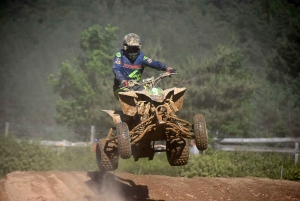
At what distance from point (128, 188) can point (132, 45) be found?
4.70 meters

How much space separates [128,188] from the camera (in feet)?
44.2

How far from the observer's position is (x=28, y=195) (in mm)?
12312

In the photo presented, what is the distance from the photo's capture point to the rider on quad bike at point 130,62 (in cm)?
1096

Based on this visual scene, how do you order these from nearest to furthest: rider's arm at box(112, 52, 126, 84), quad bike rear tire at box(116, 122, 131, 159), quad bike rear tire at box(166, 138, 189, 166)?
1. quad bike rear tire at box(116, 122, 131, 159)
2. quad bike rear tire at box(166, 138, 189, 166)
3. rider's arm at box(112, 52, 126, 84)

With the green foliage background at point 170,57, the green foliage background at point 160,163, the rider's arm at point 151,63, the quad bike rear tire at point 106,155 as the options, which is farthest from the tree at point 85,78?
the quad bike rear tire at point 106,155

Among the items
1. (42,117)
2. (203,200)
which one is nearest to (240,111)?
(203,200)

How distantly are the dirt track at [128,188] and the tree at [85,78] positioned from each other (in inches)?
950

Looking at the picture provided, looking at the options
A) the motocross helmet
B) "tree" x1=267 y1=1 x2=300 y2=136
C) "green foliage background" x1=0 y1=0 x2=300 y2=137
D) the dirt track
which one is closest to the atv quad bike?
the motocross helmet

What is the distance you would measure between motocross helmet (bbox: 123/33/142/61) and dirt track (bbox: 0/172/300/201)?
4067 millimetres

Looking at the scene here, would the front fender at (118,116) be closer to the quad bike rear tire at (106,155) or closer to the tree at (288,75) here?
the quad bike rear tire at (106,155)

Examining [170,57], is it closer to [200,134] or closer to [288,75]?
[288,75]

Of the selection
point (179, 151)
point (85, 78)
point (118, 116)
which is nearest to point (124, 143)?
point (118, 116)

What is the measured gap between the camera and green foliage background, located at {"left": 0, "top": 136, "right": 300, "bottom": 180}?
695 inches

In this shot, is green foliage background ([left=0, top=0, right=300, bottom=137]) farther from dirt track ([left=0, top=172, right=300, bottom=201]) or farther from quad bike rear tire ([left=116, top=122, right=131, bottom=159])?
quad bike rear tire ([left=116, top=122, right=131, bottom=159])
